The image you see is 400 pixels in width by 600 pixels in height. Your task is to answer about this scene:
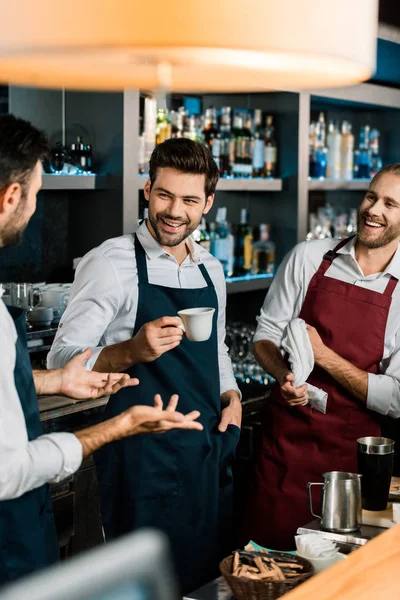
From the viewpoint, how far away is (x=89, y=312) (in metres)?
2.59

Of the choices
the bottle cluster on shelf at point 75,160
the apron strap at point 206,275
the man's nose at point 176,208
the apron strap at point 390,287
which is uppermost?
the bottle cluster on shelf at point 75,160

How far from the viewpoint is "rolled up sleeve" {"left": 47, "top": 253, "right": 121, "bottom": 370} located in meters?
2.56

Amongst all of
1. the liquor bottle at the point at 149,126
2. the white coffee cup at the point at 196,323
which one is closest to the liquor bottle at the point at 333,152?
the liquor bottle at the point at 149,126

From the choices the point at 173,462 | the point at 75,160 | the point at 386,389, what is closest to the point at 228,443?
the point at 173,462

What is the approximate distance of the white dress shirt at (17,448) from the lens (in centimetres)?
169

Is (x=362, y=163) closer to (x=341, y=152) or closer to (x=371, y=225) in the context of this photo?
(x=341, y=152)

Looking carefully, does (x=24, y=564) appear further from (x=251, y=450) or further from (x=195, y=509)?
(x=251, y=450)

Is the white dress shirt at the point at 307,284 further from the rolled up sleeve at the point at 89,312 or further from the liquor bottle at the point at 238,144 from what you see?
the liquor bottle at the point at 238,144

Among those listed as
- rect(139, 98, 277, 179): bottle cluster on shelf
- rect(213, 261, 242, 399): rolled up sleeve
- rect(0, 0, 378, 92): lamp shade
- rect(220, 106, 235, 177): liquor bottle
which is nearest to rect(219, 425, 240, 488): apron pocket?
rect(213, 261, 242, 399): rolled up sleeve

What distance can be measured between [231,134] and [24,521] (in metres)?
3.18

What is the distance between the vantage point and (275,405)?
3.03 meters

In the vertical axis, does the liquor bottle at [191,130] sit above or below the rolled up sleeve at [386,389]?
above

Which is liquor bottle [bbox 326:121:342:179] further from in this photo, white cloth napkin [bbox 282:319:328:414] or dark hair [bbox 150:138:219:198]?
white cloth napkin [bbox 282:319:328:414]

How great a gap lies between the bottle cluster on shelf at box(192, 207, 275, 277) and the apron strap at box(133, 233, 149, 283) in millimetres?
1794
